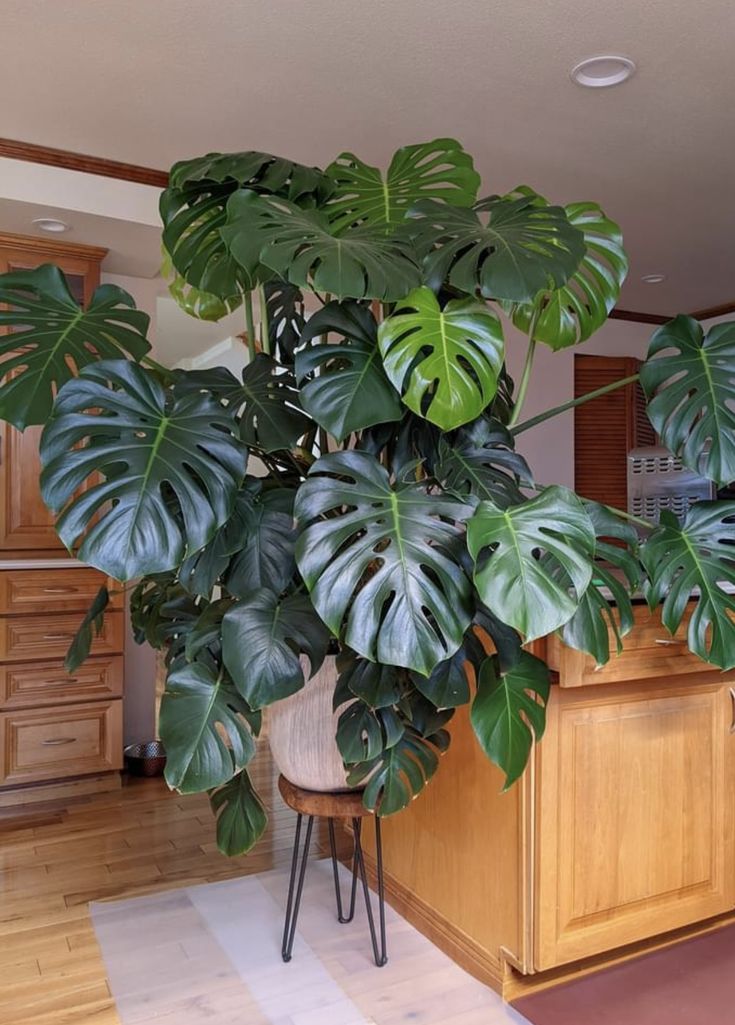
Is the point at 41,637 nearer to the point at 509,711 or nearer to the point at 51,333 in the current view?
the point at 51,333

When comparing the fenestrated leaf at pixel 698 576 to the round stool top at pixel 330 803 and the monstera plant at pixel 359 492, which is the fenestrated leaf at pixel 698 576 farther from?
the round stool top at pixel 330 803

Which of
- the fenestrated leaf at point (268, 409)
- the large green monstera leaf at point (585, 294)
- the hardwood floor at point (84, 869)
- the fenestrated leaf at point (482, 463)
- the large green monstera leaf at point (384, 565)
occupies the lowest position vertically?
the hardwood floor at point (84, 869)

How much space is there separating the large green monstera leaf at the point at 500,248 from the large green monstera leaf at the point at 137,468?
0.51 metres

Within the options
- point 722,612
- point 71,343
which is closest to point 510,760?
point 722,612

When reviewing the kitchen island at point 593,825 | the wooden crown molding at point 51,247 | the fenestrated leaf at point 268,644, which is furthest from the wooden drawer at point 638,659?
the wooden crown molding at point 51,247

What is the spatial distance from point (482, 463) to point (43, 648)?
7.78 ft

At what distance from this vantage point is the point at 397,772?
1.69 metres

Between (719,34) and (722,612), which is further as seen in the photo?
(719,34)

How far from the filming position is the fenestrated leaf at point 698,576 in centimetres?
166

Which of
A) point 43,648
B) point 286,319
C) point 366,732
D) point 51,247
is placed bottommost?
point 43,648

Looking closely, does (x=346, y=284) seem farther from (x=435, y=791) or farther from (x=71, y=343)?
(x=435, y=791)

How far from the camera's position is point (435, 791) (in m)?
→ 2.20

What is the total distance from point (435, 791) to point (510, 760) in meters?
0.75

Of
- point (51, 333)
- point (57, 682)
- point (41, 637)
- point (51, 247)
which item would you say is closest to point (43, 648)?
point (41, 637)
